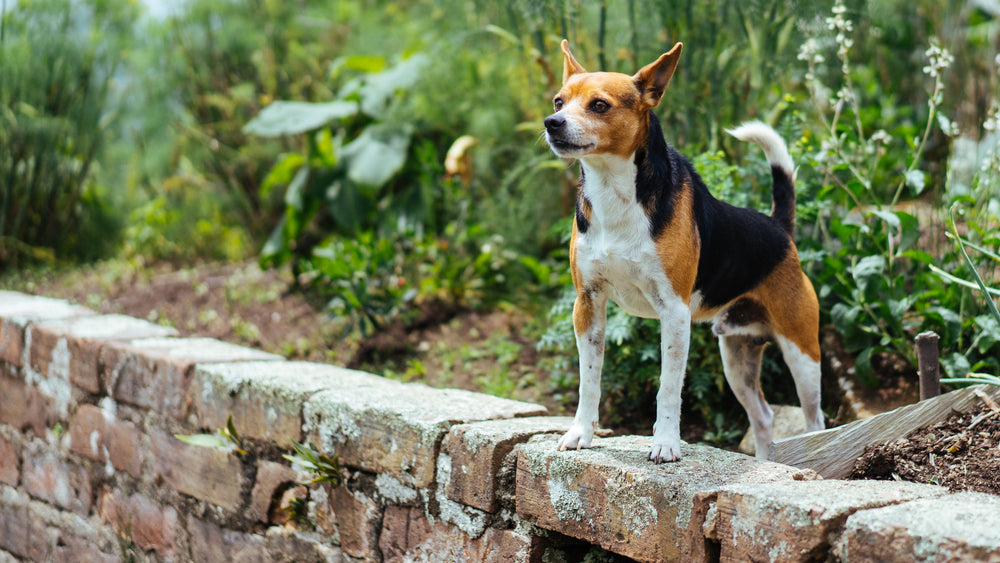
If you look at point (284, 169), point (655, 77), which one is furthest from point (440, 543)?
point (284, 169)

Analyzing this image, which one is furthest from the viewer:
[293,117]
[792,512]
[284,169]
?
[284,169]

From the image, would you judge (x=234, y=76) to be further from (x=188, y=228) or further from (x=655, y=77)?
(x=655, y=77)

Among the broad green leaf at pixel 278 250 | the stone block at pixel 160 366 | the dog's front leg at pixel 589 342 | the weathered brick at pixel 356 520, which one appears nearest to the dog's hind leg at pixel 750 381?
the dog's front leg at pixel 589 342

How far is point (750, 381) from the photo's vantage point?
250 cm

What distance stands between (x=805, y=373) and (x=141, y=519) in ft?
9.70

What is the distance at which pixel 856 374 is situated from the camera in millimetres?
2842

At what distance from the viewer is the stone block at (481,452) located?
2320 mm

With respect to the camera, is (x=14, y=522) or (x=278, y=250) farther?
(x=278, y=250)

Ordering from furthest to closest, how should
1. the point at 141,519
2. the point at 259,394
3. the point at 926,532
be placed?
the point at 141,519 < the point at 259,394 < the point at 926,532

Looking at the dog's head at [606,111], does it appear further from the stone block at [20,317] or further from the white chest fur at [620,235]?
the stone block at [20,317]

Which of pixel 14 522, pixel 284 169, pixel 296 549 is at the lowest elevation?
pixel 14 522

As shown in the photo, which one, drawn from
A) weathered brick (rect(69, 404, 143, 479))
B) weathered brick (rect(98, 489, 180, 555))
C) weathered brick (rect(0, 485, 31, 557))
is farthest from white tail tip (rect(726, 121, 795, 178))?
weathered brick (rect(0, 485, 31, 557))

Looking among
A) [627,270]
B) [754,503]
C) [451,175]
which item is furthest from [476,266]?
[754,503]

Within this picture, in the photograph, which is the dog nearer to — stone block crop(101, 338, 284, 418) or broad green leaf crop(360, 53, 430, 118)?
stone block crop(101, 338, 284, 418)
